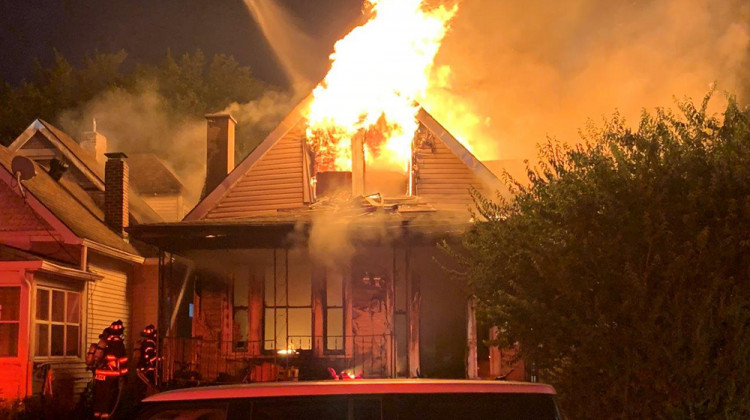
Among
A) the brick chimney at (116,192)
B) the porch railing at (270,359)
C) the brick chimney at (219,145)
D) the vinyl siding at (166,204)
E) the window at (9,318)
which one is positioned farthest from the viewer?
the vinyl siding at (166,204)

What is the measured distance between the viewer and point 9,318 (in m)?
15.6

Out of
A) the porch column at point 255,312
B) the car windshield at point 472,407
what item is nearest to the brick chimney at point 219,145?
the porch column at point 255,312

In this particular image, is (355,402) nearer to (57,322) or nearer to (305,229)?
(305,229)

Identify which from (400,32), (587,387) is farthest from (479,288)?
(400,32)

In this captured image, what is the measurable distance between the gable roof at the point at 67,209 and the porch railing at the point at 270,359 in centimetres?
333

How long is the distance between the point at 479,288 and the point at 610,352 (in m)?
1.89

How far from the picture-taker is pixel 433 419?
4879 mm

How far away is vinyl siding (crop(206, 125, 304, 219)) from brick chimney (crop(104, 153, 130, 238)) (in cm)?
357

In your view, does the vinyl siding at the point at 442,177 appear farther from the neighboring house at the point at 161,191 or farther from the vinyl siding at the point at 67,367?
the neighboring house at the point at 161,191

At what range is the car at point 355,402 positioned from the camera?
4.87m

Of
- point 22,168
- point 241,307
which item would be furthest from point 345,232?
point 22,168

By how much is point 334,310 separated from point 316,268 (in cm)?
91

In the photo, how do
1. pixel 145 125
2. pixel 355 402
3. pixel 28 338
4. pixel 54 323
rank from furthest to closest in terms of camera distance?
pixel 145 125, pixel 54 323, pixel 28 338, pixel 355 402

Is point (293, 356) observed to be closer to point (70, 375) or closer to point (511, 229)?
point (70, 375)
